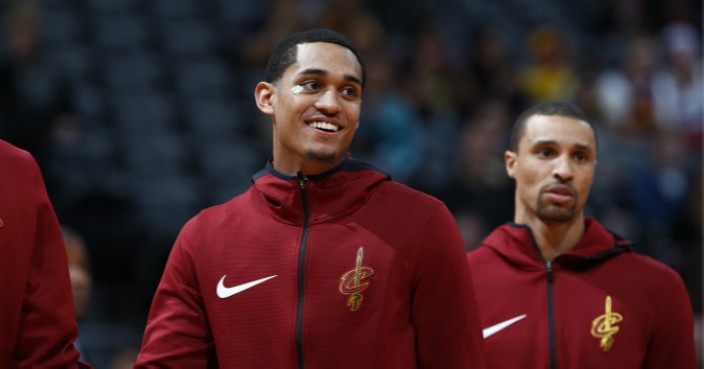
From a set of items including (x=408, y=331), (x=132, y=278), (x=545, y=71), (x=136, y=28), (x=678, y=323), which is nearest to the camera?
(x=408, y=331)

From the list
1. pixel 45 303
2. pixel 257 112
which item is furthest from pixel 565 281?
pixel 257 112

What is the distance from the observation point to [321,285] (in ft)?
12.3

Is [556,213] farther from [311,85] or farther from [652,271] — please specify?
[311,85]

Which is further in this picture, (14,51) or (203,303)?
(14,51)

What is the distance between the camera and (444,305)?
3.71 meters

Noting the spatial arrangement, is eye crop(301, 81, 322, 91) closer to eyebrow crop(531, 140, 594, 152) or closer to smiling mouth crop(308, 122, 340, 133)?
smiling mouth crop(308, 122, 340, 133)

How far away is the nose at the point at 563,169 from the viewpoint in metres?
4.75

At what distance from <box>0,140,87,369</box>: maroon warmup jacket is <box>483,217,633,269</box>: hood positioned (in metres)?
1.87

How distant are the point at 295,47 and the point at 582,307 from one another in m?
1.56

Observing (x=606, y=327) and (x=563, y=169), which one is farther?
(x=563, y=169)

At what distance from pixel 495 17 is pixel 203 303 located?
34.5 feet

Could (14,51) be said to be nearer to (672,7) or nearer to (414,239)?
(414,239)

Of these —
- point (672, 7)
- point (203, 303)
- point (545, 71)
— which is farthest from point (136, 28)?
point (203, 303)

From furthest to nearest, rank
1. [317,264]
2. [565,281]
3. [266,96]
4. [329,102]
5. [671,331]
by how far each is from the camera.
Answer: [565,281]
[671,331]
[266,96]
[329,102]
[317,264]
